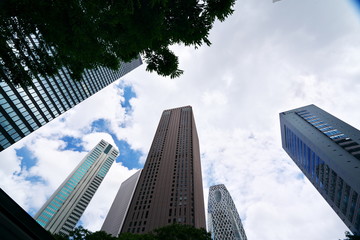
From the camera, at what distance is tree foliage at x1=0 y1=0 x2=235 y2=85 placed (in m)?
4.48

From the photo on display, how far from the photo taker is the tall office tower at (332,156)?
3055 centimetres

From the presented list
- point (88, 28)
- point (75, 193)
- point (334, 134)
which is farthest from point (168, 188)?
point (75, 193)

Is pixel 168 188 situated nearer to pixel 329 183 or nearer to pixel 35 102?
pixel 329 183

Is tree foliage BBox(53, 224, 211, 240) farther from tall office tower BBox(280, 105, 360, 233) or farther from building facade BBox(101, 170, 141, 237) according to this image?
building facade BBox(101, 170, 141, 237)

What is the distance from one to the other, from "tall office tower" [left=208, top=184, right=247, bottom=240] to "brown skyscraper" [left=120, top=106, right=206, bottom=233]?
42.3 m

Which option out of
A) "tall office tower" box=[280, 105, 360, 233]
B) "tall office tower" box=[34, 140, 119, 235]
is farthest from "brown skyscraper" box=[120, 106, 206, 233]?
"tall office tower" box=[34, 140, 119, 235]

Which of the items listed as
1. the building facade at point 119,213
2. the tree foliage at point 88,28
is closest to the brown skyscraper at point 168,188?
the building facade at point 119,213

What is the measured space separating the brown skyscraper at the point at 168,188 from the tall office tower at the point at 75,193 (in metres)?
65.6

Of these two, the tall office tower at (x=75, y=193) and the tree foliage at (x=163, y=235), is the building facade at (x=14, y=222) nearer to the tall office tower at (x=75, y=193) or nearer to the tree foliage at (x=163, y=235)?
the tree foliage at (x=163, y=235)

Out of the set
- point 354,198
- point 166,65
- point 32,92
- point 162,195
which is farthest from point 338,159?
point 32,92

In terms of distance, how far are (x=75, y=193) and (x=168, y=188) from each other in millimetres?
93179

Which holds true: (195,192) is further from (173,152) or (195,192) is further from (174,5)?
(174,5)

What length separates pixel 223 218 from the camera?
10331 cm

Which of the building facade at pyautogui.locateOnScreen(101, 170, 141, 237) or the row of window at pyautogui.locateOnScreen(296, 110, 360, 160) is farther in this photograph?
the building facade at pyautogui.locateOnScreen(101, 170, 141, 237)
